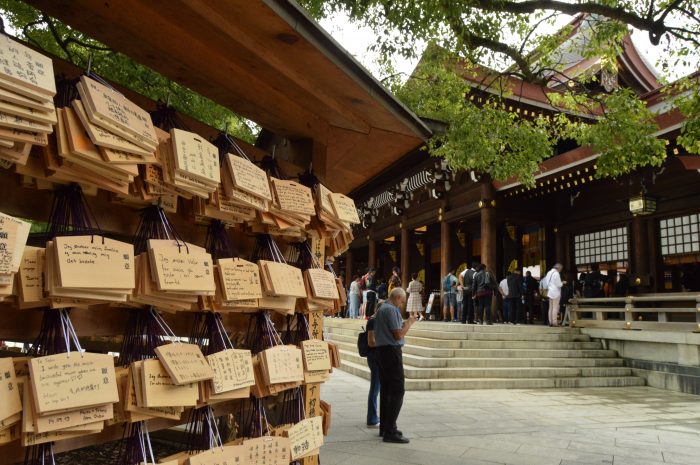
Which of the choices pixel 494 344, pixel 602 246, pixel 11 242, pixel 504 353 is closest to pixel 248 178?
pixel 11 242

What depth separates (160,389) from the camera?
89.2 inches

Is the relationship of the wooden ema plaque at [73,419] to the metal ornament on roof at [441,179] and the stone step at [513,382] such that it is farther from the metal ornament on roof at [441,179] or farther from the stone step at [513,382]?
the metal ornament on roof at [441,179]

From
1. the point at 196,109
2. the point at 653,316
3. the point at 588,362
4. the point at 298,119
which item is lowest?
the point at 588,362

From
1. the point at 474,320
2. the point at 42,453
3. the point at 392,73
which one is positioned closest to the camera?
the point at 42,453

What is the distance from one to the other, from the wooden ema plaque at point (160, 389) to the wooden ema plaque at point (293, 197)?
3.86 feet

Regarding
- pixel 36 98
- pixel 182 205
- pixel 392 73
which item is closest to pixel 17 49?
pixel 36 98

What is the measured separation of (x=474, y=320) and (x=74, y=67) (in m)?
13.9

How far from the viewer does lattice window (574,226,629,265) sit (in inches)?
573

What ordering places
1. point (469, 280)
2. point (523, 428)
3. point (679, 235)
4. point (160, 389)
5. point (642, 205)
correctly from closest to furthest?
point (160, 389) < point (523, 428) < point (642, 205) < point (679, 235) < point (469, 280)

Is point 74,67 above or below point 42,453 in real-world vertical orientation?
above

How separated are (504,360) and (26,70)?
34.7 ft

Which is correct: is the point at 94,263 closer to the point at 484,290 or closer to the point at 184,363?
the point at 184,363

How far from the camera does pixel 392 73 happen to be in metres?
9.88

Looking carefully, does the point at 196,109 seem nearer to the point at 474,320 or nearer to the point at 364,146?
the point at 364,146
